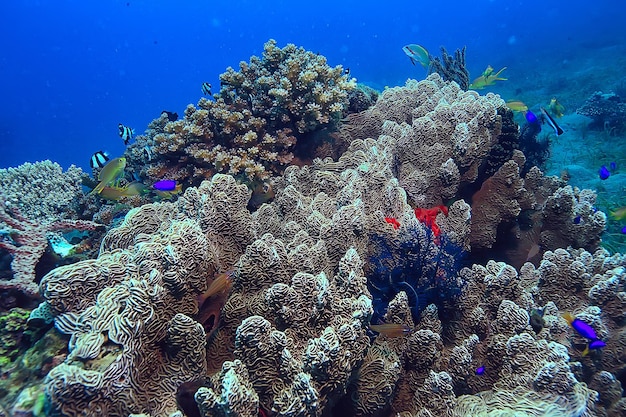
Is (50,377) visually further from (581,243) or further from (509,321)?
(581,243)

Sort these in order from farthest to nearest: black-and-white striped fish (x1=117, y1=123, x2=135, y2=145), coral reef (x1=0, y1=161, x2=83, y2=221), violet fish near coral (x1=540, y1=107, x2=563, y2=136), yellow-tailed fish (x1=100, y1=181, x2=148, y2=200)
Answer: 1. black-and-white striped fish (x1=117, y1=123, x2=135, y2=145)
2. coral reef (x1=0, y1=161, x2=83, y2=221)
3. violet fish near coral (x1=540, y1=107, x2=563, y2=136)
4. yellow-tailed fish (x1=100, y1=181, x2=148, y2=200)

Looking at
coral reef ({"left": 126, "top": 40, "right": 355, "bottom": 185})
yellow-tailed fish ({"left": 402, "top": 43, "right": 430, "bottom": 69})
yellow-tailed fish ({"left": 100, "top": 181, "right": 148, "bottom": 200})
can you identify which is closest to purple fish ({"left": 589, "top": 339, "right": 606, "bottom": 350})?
coral reef ({"left": 126, "top": 40, "right": 355, "bottom": 185})

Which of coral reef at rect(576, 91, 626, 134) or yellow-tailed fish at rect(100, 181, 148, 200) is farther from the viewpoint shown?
coral reef at rect(576, 91, 626, 134)

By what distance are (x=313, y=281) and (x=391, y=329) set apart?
2.85ft

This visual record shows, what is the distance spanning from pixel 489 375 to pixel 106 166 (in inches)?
209

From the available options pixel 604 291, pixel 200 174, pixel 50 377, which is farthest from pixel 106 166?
pixel 604 291

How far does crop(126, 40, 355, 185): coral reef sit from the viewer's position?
5203mm

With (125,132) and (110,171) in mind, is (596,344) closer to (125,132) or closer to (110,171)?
(110,171)

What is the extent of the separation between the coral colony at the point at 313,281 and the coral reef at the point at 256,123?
0.03 meters

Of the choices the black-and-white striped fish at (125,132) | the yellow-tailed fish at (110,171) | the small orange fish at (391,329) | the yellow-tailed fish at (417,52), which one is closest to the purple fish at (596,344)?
the small orange fish at (391,329)

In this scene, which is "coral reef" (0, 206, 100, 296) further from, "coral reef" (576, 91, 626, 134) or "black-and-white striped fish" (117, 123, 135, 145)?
"coral reef" (576, 91, 626, 134)

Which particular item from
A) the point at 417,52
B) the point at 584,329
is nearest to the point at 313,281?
the point at 584,329

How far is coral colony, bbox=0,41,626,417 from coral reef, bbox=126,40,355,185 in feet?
0.11

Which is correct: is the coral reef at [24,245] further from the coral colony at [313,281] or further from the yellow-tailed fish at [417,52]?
the yellow-tailed fish at [417,52]
